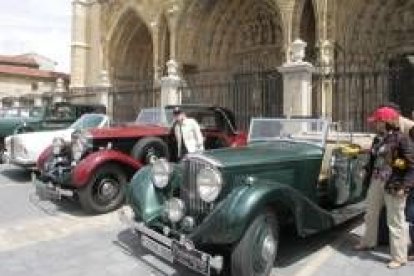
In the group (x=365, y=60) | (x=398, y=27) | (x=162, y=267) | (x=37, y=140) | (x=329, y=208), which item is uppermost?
(x=398, y=27)

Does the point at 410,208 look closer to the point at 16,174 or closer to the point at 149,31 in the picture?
the point at 16,174

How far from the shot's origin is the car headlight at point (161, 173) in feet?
19.3

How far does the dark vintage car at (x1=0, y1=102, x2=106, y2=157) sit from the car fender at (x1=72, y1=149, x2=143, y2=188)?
5505 millimetres

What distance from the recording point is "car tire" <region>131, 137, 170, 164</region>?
8680mm

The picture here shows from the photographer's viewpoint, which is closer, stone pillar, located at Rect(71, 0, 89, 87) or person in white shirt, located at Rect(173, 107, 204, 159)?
person in white shirt, located at Rect(173, 107, 204, 159)

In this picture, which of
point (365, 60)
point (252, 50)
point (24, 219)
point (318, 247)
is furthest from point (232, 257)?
point (252, 50)

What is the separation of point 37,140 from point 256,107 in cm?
749

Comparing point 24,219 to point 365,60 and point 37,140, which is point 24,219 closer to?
point 37,140

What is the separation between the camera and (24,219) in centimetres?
761

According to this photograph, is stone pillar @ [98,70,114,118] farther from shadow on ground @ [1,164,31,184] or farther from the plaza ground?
the plaza ground

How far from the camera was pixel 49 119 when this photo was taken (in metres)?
13.4

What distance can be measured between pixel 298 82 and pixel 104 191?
6329 mm

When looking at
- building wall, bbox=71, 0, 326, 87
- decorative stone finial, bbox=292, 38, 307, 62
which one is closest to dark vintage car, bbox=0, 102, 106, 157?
decorative stone finial, bbox=292, 38, 307, 62

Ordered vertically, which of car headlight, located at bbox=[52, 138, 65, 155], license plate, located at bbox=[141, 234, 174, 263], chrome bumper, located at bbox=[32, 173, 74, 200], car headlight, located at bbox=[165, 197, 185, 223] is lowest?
license plate, located at bbox=[141, 234, 174, 263]
